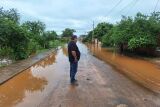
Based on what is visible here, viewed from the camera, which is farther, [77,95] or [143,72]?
[143,72]

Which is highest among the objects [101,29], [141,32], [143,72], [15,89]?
[101,29]

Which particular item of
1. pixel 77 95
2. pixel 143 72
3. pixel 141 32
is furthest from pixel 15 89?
pixel 141 32

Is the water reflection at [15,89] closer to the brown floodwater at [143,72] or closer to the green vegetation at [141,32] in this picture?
the brown floodwater at [143,72]

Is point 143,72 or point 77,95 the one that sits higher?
Result: point 77,95

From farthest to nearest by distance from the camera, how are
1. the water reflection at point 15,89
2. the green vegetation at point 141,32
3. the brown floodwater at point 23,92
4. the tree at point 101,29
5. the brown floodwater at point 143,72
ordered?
the tree at point 101,29, the green vegetation at point 141,32, the brown floodwater at point 143,72, the water reflection at point 15,89, the brown floodwater at point 23,92

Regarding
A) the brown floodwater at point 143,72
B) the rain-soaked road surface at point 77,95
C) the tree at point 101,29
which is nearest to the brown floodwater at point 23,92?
the rain-soaked road surface at point 77,95

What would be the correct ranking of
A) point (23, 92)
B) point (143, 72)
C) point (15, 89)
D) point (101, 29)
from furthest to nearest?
point (101, 29) → point (143, 72) → point (15, 89) → point (23, 92)

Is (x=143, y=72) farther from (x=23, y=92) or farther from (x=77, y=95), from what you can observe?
(x=23, y=92)

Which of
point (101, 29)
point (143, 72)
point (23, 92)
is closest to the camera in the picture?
point (23, 92)

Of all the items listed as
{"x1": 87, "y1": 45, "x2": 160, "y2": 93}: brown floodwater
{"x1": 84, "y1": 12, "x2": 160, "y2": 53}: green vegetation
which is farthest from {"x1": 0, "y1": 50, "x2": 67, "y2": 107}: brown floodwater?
{"x1": 84, "y1": 12, "x2": 160, "y2": 53}: green vegetation

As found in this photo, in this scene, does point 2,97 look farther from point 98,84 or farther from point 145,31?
point 145,31

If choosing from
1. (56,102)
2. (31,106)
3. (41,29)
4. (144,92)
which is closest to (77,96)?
(56,102)

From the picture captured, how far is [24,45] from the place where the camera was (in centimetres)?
2617

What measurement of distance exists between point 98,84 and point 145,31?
18.6m
